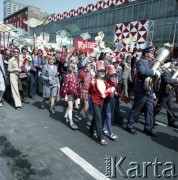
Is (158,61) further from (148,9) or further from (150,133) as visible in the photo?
(148,9)

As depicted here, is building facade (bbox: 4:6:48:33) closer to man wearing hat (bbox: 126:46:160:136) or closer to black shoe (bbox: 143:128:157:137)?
man wearing hat (bbox: 126:46:160:136)

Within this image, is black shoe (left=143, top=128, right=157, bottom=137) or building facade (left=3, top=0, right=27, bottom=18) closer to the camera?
black shoe (left=143, top=128, right=157, bottom=137)

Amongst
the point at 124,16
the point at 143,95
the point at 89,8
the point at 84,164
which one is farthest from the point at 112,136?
the point at 89,8

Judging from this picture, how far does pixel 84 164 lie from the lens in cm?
349

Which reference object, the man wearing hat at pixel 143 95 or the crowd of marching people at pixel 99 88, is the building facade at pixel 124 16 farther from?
the man wearing hat at pixel 143 95

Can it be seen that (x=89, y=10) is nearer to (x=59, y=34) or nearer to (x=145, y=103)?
(x=59, y=34)

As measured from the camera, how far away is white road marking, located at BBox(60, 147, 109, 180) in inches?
126

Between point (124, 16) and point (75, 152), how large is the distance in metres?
28.2

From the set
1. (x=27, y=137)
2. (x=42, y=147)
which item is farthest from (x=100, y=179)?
(x=27, y=137)

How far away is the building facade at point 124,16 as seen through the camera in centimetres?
2324

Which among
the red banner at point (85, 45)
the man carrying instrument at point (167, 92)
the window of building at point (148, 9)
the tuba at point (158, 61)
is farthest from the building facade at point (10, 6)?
the tuba at point (158, 61)

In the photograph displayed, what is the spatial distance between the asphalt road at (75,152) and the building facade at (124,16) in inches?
772
